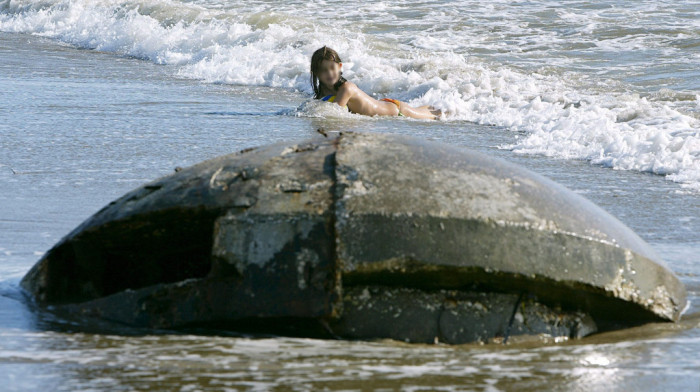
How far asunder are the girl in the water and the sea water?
19 cm

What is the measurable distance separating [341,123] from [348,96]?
0.63 metres

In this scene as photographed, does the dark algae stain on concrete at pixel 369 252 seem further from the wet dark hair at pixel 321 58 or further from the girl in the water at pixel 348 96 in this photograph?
the wet dark hair at pixel 321 58

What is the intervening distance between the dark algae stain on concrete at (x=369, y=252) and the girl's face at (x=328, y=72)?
278 inches

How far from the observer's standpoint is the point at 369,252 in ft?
9.15

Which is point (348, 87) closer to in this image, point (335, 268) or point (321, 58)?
point (321, 58)

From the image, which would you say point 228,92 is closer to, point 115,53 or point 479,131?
point 479,131

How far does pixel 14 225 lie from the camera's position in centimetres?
462

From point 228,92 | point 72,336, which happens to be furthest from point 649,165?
point 228,92

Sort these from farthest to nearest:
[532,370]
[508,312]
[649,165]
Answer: [649,165]
[508,312]
[532,370]

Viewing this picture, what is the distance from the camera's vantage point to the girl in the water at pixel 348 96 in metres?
9.99

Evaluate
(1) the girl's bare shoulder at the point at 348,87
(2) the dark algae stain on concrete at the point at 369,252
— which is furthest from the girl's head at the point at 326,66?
(2) the dark algae stain on concrete at the point at 369,252

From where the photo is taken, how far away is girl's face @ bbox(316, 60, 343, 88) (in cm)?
1021

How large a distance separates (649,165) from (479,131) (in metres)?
2.31

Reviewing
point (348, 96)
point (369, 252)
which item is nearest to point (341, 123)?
point (348, 96)
